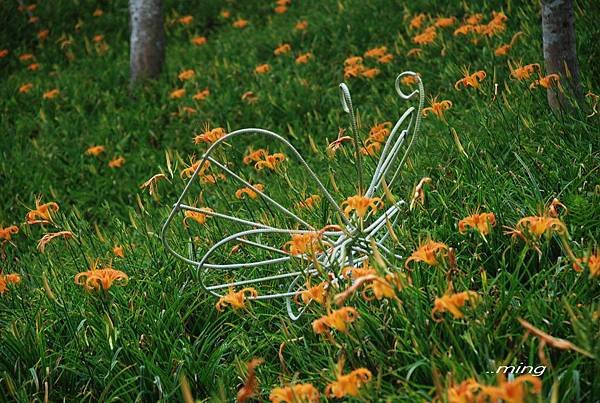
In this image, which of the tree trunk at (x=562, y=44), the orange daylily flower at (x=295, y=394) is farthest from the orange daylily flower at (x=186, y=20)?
the orange daylily flower at (x=295, y=394)

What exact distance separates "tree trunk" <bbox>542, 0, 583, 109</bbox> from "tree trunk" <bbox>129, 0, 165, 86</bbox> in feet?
15.1

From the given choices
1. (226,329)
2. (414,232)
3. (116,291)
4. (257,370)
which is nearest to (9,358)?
(116,291)

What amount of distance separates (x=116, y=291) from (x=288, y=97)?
338 centimetres

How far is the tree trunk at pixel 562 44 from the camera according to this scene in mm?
3123

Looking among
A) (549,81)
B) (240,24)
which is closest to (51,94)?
(240,24)

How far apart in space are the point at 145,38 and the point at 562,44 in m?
4.80

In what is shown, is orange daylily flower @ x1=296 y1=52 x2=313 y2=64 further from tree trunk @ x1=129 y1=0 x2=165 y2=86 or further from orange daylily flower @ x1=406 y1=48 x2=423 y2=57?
tree trunk @ x1=129 y1=0 x2=165 y2=86

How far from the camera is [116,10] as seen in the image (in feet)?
31.6

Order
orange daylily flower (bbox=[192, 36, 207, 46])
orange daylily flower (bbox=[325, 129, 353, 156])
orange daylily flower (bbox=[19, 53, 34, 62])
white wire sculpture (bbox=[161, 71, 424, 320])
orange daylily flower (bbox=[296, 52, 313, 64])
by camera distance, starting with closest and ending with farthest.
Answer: white wire sculpture (bbox=[161, 71, 424, 320]), orange daylily flower (bbox=[325, 129, 353, 156]), orange daylily flower (bbox=[296, 52, 313, 64]), orange daylily flower (bbox=[192, 36, 207, 46]), orange daylily flower (bbox=[19, 53, 34, 62])

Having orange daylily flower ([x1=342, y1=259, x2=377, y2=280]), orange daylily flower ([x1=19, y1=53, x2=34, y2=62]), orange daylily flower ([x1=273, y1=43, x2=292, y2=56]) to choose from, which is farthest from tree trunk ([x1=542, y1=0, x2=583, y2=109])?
orange daylily flower ([x1=19, y1=53, x2=34, y2=62])

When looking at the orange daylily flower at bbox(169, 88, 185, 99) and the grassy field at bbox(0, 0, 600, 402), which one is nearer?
the grassy field at bbox(0, 0, 600, 402)

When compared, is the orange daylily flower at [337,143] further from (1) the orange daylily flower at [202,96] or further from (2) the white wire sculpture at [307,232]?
(1) the orange daylily flower at [202,96]

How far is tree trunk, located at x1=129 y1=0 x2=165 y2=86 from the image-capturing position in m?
6.90

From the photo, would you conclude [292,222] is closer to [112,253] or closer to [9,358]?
[112,253]
